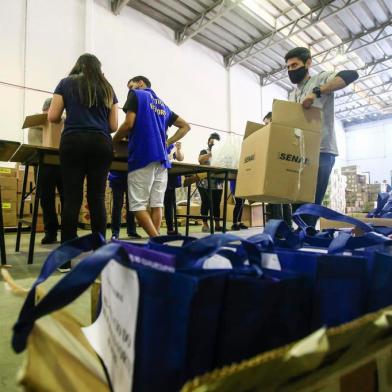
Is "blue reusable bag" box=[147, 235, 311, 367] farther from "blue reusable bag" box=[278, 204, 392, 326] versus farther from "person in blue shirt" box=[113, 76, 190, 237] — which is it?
"person in blue shirt" box=[113, 76, 190, 237]

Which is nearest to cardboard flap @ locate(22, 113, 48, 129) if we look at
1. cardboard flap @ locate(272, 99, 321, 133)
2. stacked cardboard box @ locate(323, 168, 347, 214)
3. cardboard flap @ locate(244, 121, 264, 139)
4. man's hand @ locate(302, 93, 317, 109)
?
cardboard flap @ locate(244, 121, 264, 139)

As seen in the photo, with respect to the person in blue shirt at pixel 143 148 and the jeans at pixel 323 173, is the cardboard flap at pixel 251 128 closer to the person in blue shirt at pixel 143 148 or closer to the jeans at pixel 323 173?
the jeans at pixel 323 173

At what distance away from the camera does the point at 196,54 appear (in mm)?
6887

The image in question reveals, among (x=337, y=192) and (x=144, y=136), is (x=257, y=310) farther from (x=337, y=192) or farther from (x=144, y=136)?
(x=337, y=192)

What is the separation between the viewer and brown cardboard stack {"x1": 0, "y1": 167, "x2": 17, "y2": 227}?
4004mm

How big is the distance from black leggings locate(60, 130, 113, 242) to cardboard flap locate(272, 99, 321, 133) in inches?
33.7

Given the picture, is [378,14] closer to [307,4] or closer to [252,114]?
[307,4]

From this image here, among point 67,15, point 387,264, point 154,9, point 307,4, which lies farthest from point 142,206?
point 307,4

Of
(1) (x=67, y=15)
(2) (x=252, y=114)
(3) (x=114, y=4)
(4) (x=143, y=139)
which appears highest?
(3) (x=114, y=4)

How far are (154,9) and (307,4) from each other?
8.80 feet

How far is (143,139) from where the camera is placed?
1975 mm

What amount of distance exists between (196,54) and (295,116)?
5834 mm

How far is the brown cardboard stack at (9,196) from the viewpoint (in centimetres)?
400

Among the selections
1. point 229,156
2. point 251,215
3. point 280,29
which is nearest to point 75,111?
point 229,156
